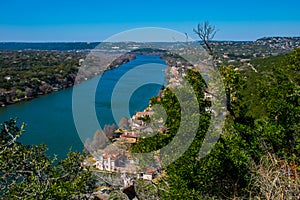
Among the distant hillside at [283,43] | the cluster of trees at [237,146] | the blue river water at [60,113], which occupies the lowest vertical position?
the blue river water at [60,113]

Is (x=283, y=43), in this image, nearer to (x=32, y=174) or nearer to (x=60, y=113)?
(x=60, y=113)

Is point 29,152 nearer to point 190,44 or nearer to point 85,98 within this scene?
point 190,44

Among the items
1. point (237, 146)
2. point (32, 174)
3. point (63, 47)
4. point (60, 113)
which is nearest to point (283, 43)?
point (60, 113)

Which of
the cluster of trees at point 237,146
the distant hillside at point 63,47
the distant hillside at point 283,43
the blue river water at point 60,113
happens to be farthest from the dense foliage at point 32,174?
the distant hillside at point 63,47

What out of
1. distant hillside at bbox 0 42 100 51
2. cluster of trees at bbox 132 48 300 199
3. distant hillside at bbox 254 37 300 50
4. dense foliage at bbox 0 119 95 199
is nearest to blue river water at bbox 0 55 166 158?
dense foliage at bbox 0 119 95 199

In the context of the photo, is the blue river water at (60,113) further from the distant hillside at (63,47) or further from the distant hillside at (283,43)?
the distant hillside at (63,47)

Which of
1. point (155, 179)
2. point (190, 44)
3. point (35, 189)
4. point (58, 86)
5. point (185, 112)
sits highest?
point (190, 44)

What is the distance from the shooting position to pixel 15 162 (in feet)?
7.73

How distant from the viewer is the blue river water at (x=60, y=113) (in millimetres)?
11625

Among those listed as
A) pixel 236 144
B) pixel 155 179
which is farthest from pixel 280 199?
pixel 155 179

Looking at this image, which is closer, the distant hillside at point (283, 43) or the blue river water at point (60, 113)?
the blue river water at point (60, 113)

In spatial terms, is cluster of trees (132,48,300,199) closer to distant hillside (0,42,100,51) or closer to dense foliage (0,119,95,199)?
dense foliage (0,119,95,199)

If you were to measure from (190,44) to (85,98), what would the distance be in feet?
46.2

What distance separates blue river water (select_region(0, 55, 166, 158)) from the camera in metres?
11.6
